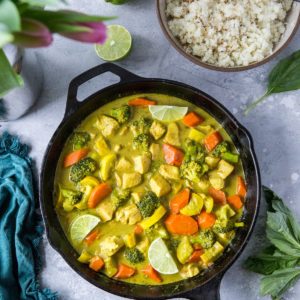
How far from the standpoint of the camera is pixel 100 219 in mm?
3607

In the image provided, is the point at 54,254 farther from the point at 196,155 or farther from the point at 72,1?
the point at 72,1

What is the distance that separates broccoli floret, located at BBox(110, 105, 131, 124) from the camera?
3633mm

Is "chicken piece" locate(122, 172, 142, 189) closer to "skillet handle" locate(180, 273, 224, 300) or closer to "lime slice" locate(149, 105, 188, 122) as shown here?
"lime slice" locate(149, 105, 188, 122)

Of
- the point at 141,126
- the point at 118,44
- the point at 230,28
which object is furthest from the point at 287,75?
the point at 118,44

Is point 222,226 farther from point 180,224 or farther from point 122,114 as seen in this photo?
point 122,114

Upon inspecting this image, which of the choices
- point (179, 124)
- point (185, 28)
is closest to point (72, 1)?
point (185, 28)

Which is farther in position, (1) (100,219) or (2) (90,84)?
(2) (90,84)

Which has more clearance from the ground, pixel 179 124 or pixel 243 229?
pixel 179 124

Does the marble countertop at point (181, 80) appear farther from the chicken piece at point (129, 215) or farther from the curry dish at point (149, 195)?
the chicken piece at point (129, 215)

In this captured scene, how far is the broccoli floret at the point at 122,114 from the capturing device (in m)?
3.63

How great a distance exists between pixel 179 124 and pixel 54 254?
3.90 ft

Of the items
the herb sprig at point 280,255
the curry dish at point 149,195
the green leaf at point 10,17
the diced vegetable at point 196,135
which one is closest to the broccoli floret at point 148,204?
the curry dish at point 149,195

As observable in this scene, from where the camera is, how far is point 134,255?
3.58 m

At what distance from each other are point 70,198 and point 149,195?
0.49m
